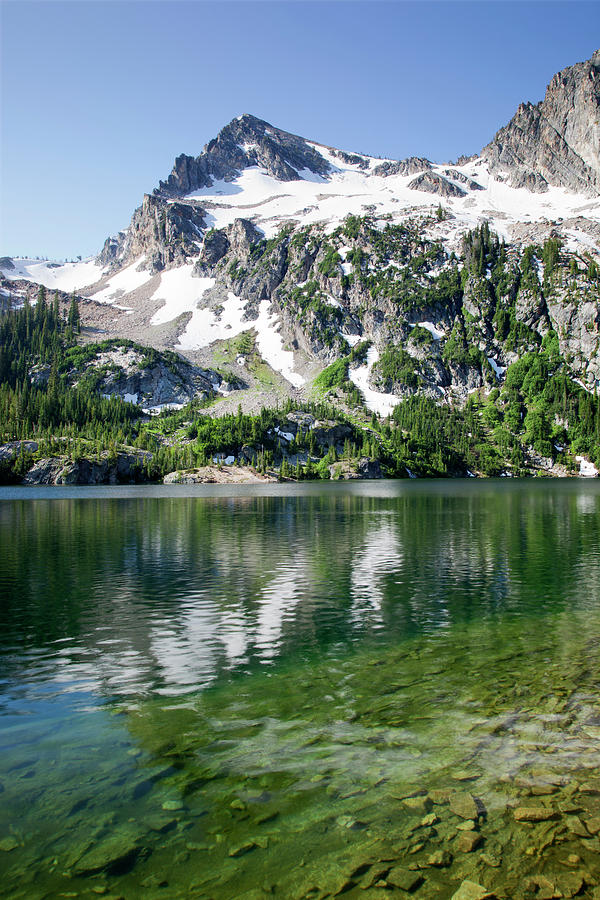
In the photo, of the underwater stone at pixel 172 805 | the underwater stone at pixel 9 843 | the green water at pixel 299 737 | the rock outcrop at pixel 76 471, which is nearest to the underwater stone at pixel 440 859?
the green water at pixel 299 737

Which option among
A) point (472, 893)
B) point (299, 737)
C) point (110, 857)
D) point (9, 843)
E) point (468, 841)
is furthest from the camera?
point (299, 737)

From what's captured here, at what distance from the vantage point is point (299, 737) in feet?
38.4

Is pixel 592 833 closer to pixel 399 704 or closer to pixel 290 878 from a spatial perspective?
pixel 290 878

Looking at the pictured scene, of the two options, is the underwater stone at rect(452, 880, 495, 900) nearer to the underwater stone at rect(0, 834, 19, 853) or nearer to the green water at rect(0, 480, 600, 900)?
the green water at rect(0, 480, 600, 900)

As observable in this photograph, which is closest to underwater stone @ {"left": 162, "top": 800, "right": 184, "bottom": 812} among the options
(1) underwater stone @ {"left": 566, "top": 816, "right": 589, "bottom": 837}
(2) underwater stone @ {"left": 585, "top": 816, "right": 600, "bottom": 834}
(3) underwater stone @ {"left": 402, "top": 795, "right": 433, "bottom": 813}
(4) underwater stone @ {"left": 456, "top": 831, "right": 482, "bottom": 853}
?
(3) underwater stone @ {"left": 402, "top": 795, "right": 433, "bottom": 813}

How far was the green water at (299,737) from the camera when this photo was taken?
305 inches

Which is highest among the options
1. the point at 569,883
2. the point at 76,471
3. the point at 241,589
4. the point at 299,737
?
the point at 76,471

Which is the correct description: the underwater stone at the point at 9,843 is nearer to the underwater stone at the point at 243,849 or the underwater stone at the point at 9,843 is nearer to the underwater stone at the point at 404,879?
the underwater stone at the point at 243,849

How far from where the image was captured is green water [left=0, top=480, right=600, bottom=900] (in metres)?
7.74

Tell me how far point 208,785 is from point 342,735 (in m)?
3.22

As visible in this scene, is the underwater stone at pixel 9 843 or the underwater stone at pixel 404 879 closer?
the underwater stone at pixel 404 879

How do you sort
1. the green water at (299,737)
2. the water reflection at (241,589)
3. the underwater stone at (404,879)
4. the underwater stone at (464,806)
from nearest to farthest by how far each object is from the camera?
the underwater stone at (404,879), the green water at (299,737), the underwater stone at (464,806), the water reflection at (241,589)

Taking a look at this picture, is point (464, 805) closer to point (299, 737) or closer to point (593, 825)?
point (593, 825)

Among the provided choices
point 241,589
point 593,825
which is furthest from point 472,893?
point 241,589
